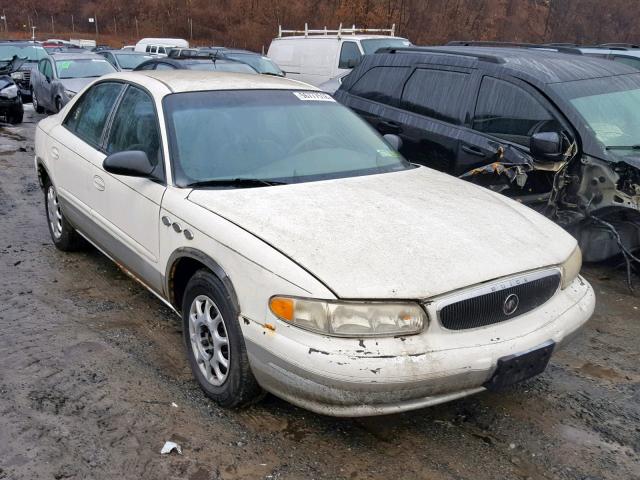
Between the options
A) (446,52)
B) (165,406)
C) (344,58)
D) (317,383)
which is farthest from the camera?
(344,58)

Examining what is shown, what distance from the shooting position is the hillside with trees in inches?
A: 1661

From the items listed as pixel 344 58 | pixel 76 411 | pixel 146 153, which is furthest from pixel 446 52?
pixel 344 58

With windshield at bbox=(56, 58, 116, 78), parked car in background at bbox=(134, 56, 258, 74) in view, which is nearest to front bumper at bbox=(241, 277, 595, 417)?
parked car in background at bbox=(134, 56, 258, 74)

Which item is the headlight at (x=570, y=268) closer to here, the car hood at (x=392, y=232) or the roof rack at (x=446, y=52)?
the car hood at (x=392, y=232)

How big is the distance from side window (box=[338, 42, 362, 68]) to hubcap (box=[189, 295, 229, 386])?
41.6 ft

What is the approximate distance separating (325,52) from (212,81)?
12.1 m

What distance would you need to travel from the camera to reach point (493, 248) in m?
3.07

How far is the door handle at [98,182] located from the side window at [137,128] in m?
0.19

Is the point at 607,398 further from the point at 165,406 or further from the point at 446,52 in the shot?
the point at 446,52

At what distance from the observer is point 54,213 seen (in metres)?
5.59

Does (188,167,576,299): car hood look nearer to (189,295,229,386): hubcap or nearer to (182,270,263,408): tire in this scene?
(182,270,263,408): tire

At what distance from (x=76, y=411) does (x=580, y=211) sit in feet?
12.8

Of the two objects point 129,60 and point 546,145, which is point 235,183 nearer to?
point 546,145

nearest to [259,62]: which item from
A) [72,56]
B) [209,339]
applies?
[72,56]
